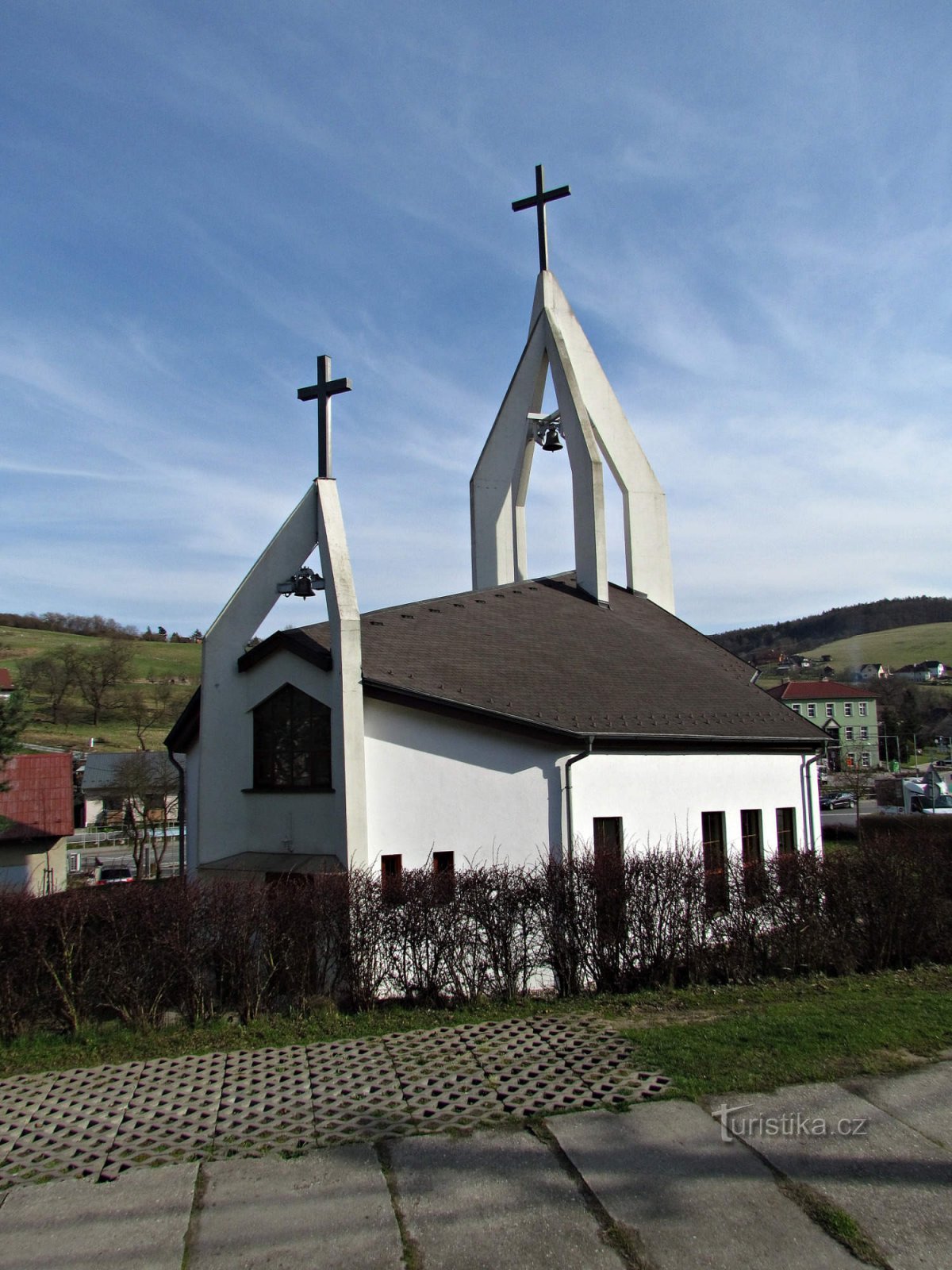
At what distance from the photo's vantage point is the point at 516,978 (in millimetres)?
9641

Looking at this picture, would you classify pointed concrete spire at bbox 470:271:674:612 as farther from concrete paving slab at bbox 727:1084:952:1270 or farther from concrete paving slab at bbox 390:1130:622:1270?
concrete paving slab at bbox 390:1130:622:1270

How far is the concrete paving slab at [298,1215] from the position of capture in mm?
4367

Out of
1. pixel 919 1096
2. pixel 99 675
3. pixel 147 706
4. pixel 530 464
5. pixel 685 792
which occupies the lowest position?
pixel 919 1096

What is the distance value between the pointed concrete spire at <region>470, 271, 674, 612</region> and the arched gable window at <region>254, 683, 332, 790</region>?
878cm

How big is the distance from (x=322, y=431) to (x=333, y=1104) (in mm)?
10533

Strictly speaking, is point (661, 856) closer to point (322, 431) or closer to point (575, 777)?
point (575, 777)

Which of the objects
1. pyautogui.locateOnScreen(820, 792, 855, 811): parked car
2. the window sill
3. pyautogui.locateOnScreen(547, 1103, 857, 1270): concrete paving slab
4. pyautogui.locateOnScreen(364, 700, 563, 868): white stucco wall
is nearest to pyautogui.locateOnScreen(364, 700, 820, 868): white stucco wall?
pyautogui.locateOnScreen(364, 700, 563, 868): white stucco wall

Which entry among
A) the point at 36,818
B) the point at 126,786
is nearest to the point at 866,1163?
the point at 36,818

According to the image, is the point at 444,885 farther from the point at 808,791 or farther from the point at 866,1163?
the point at 808,791

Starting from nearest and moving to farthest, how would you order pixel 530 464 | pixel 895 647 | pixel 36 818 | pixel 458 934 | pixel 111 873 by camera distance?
pixel 458 934 → pixel 530 464 → pixel 36 818 → pixel 111 873 → pixel 895 647

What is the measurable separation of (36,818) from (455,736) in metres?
19.0

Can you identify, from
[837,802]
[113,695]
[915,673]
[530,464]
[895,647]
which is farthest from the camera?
[895,647]

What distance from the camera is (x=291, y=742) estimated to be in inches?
558

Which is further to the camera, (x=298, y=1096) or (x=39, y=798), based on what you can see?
(x=39, y=798)
